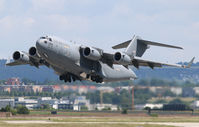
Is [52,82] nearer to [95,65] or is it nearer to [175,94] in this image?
[95,65]

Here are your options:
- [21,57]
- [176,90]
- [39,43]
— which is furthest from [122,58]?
[21,57]

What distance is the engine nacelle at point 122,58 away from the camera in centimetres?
4347

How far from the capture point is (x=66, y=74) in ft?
156

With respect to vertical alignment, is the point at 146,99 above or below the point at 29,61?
below

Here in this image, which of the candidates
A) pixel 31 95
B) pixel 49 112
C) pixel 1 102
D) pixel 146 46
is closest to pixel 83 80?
pixel 146 46

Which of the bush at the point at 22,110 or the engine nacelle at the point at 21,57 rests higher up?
the engine nacelle at the point at 21,57

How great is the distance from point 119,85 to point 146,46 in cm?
608

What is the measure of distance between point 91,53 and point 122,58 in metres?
2.85

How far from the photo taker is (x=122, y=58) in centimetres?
4347

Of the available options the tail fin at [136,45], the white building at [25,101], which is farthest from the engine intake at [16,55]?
the white building at [25,101]

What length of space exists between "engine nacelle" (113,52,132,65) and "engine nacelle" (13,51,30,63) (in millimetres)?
8601

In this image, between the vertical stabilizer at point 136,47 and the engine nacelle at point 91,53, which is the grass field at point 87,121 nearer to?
the engine nacelle at point 91,53

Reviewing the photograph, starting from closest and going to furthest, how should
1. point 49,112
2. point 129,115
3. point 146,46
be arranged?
point 146,46 < point 129,115 < point 49,112

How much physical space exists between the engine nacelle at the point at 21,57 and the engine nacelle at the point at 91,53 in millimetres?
6135
